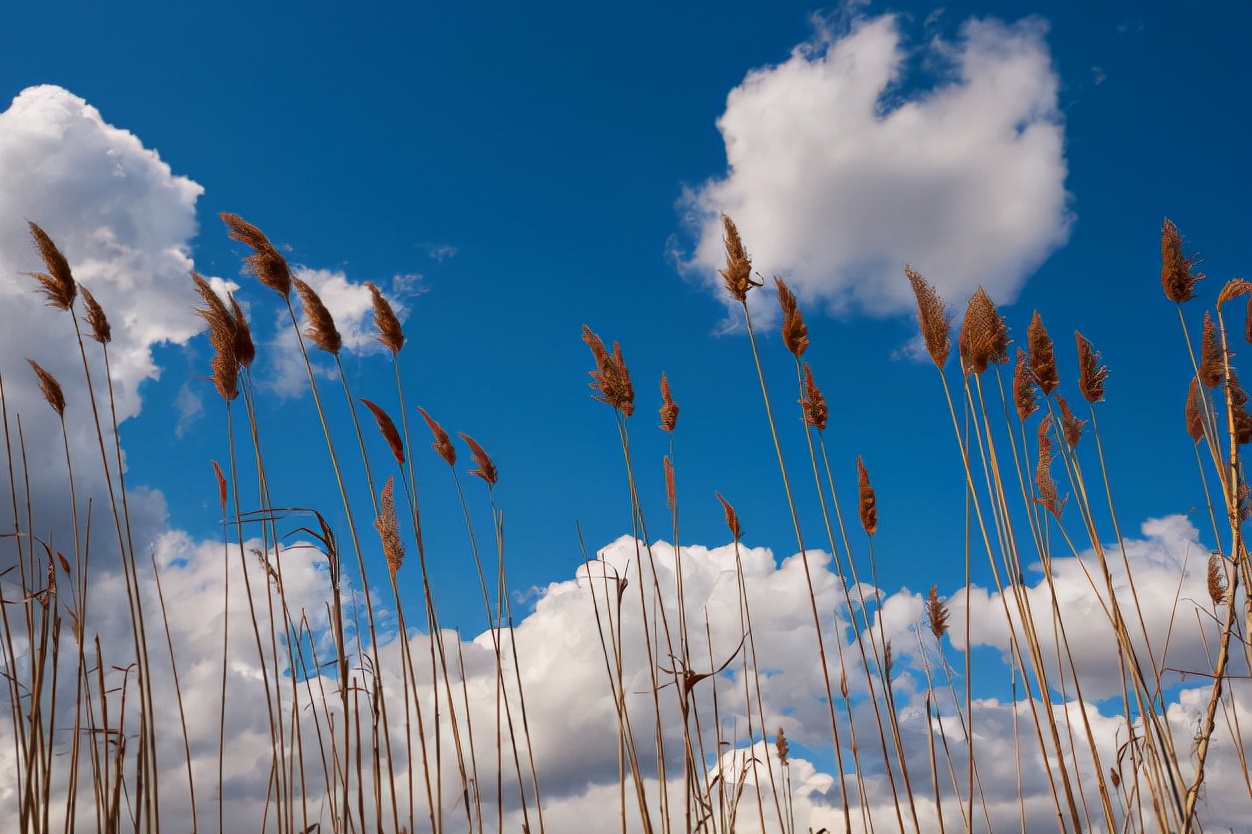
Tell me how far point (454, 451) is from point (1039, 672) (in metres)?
2.35

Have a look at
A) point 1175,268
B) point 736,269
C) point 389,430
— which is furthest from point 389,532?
point 1175,268

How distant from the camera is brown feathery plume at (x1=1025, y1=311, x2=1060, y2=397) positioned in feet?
9.62

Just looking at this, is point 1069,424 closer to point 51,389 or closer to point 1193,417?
point 1193,417

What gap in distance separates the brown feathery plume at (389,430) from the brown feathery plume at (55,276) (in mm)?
1027

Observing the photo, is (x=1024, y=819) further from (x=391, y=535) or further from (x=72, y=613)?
(x=72, y=613)

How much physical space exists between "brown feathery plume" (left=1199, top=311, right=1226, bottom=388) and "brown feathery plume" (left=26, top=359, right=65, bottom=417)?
13.5 ft

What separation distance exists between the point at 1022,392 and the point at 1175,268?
67 centimetres

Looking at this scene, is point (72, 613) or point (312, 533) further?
point (72, 613)

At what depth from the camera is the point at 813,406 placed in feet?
11.0

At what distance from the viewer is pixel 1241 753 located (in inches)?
139

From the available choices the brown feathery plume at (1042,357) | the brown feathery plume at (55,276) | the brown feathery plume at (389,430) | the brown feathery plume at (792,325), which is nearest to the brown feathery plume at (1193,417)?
the brown feathery plume at (1042,357)

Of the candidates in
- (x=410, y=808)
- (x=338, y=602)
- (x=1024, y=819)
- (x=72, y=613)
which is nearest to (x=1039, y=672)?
(x=1024, y=819)

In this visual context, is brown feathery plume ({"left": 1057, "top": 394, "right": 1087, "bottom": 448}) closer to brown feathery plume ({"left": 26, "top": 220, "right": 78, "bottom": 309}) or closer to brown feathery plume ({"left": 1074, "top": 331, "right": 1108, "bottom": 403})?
brown feathery plume ({"left": 1074, "top": 331, "right": 1108, "bottom": 403})

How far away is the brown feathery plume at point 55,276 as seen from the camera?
2.70 meters
